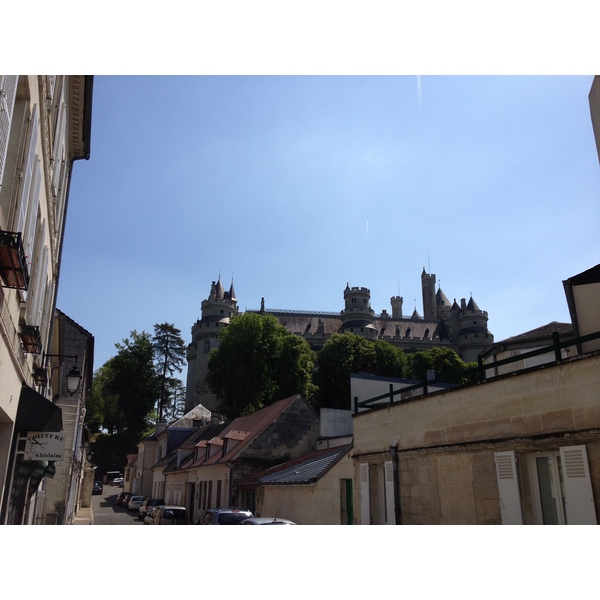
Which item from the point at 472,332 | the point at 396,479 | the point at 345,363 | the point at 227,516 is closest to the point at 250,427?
the point at 227,516

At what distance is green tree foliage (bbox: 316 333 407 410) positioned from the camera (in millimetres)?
57188

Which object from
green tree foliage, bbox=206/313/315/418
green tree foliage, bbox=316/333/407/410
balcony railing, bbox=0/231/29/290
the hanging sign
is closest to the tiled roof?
the hanging sign

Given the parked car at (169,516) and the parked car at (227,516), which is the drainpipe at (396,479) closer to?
the parked car at (227,516)

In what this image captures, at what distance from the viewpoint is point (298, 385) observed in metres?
51.0

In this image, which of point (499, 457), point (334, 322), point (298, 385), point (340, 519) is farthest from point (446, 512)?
point (334, 322)

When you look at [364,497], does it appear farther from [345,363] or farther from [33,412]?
[345,363]

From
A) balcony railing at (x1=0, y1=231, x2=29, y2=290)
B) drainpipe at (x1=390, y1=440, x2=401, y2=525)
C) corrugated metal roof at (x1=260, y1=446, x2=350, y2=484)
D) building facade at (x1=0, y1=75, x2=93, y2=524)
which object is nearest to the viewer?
balcony railing at (x1=0, y1=231, x2=29, y2=290)

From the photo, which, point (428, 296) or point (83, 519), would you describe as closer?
point (83, 519)

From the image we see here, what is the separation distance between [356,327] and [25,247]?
86.2 meters

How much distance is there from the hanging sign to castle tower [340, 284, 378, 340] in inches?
3242

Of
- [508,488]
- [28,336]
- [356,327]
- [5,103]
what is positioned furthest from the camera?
[356,327]

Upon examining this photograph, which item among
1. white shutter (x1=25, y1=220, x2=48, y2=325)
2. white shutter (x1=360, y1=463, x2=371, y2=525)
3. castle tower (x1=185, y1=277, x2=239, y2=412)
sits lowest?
white shutter (x1=360, y1=463, x2=371, y2=525)

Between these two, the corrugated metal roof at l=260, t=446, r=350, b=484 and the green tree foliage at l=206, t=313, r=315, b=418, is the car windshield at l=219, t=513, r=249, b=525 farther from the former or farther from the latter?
the green tree foliage at l=206, t=313, r=315, b=418

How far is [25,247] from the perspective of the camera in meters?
6.91
